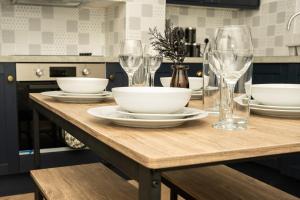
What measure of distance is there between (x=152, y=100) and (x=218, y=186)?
58 cm

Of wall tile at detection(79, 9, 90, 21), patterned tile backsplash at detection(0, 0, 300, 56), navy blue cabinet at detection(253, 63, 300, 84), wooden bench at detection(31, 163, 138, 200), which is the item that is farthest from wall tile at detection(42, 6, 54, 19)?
wooden bench at detection(31, 163, 138, 200)

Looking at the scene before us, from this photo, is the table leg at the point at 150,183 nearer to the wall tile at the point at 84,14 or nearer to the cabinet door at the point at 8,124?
the cabinet door at the point at 8,124

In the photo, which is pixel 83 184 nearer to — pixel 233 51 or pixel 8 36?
pixel 233 51

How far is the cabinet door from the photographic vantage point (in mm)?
2354

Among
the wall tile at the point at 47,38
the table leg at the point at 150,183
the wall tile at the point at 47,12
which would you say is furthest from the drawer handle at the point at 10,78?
the table leg at the point at 150,183

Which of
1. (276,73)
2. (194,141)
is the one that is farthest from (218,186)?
(276,73)

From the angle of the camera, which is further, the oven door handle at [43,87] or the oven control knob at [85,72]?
the oven control knob at [85,72]

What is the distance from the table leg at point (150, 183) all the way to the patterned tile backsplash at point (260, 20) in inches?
115

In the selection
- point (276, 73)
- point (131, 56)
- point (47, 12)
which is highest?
point (47, 12)

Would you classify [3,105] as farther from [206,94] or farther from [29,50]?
[206,94]

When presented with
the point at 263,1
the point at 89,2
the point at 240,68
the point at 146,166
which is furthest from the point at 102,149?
the point at 263,1

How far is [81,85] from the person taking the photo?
120cm

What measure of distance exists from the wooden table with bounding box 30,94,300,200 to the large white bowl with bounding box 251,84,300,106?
0.06 m

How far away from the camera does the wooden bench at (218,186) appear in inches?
43.8
